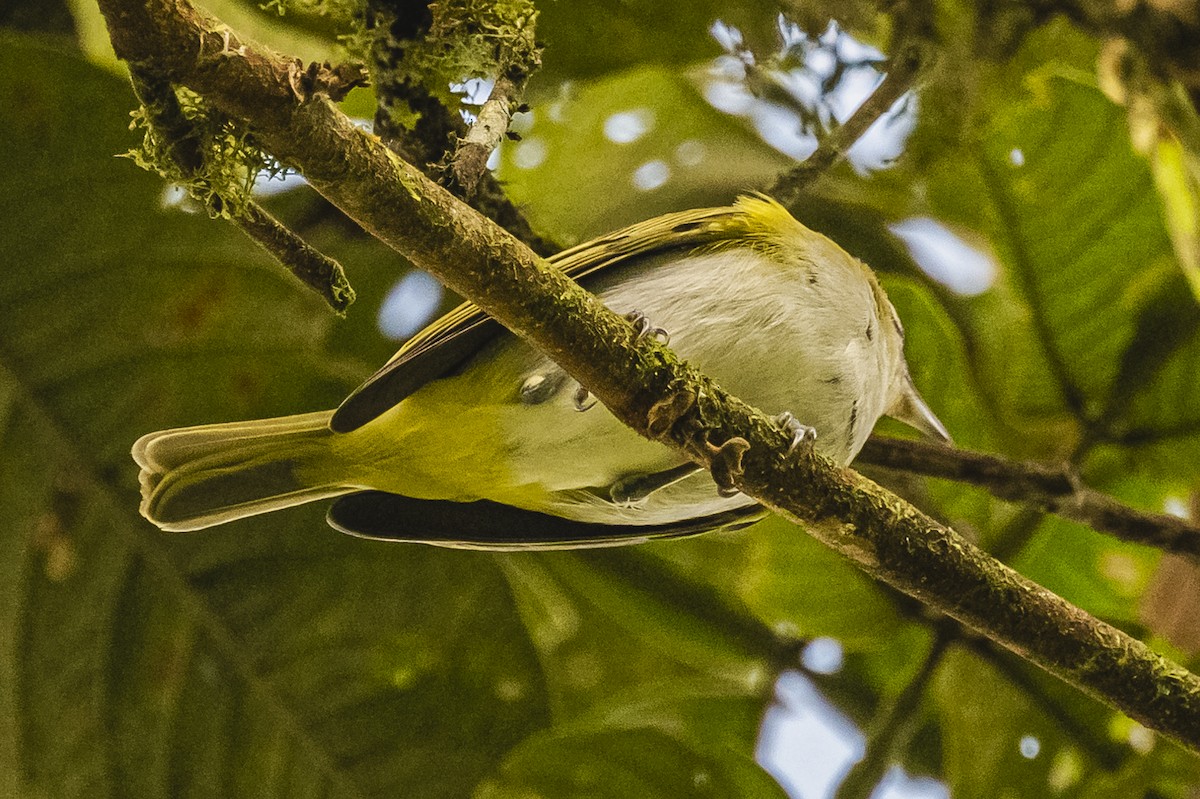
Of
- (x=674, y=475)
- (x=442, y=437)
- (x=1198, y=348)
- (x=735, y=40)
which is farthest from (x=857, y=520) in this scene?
(x=1198, y=348)

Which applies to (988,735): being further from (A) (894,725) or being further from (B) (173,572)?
(B) (173,572)

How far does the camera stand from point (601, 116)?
4.37ft

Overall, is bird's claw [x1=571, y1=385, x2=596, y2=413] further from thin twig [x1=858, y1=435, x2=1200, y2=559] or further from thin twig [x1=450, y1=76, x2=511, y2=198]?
thin twig [x1=858, y1=435, x2=1200, y2=559]

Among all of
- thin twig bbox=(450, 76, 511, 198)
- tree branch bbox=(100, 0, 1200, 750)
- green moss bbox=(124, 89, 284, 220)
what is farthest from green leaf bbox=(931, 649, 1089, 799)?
green moss bbox=(124, 89, 284, 220)

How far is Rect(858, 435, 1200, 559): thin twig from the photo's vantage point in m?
1.46

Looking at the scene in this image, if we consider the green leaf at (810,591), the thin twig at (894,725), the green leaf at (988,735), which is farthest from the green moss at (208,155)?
the green leaf at (988,735)

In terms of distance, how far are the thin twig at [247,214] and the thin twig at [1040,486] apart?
841 mm

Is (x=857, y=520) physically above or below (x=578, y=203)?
below

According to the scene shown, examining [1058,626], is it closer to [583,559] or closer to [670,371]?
[670,371]

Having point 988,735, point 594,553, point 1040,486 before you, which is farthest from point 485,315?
point 988,735

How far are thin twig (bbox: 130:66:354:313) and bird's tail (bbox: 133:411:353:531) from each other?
0.29 meters

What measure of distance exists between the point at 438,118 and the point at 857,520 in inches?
19.9

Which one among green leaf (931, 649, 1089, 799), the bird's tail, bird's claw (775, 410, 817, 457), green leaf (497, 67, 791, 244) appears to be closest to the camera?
bird's claw (775, 410, 817, 457)

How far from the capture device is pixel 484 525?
1236mm
